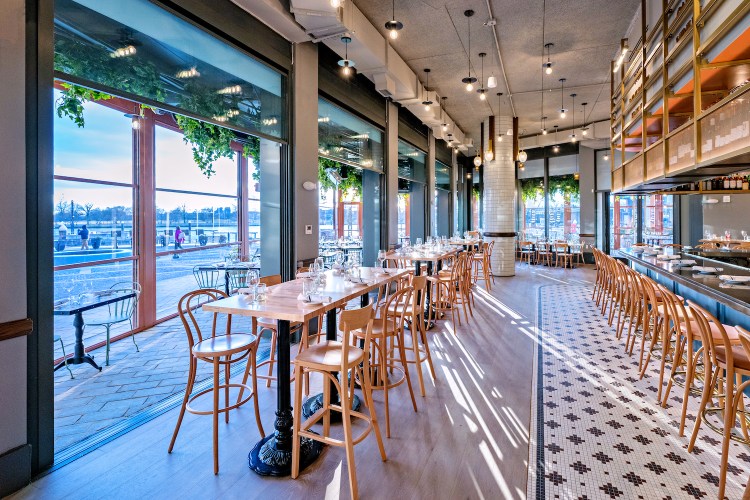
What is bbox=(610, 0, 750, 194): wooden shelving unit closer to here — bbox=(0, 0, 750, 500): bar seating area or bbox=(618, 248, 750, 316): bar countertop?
bbox=(0, 0, 750, 500): bar seating area

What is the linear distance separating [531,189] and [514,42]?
9075 millimetres

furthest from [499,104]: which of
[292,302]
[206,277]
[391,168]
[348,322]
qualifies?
[348,322]

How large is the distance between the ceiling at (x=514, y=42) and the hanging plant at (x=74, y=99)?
123 inches

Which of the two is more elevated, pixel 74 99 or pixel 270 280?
pixel 74 99

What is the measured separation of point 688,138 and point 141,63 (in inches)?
192

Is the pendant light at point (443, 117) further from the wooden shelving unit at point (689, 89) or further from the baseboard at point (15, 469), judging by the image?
the baseboard at point (15, 469)

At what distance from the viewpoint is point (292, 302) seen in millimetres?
2596

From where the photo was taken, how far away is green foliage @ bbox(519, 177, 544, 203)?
1406 cm

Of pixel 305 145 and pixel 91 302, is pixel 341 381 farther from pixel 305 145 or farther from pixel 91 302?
pixel 305 145

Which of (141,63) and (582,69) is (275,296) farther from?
(582,69)

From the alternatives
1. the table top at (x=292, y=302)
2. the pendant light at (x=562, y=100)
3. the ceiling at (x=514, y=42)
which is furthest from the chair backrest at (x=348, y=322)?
the pendant light at (x=562, y=100)

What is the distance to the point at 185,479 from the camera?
228 cm

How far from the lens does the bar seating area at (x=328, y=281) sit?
7.47 feet

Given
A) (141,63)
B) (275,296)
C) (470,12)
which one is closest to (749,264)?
(470,12)
